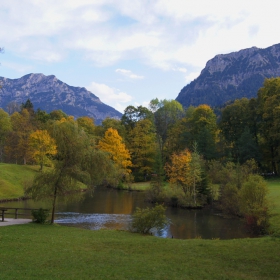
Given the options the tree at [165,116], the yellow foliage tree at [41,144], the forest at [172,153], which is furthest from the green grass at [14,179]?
the tree at [165,116]

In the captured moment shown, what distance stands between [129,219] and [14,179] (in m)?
27.0

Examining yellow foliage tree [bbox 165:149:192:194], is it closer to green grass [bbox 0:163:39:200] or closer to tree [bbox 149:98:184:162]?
green grass [bbox 0:163:39:200]

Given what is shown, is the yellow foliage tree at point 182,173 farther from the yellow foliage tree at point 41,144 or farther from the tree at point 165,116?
the tree at point 165,116

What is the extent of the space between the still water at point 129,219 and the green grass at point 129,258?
24.2 feet

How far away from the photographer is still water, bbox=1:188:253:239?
25.2 metres

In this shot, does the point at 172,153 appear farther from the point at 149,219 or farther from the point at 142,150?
the point at 149,219

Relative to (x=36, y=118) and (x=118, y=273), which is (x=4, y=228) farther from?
(x=36, y=118)

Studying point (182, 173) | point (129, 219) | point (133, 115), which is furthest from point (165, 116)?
point (129, 219)

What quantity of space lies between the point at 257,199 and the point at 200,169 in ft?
45.4

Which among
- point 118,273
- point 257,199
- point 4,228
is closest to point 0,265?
point 118,273

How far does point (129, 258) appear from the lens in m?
13.5

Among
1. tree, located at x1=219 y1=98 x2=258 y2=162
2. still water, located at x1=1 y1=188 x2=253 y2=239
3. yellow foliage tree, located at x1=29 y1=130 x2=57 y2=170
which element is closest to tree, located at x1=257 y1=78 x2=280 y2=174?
tree, located at x1=219 y1=98 x2=258 y2=162

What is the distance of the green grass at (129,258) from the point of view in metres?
11.2

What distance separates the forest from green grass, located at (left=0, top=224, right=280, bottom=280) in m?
6.77
